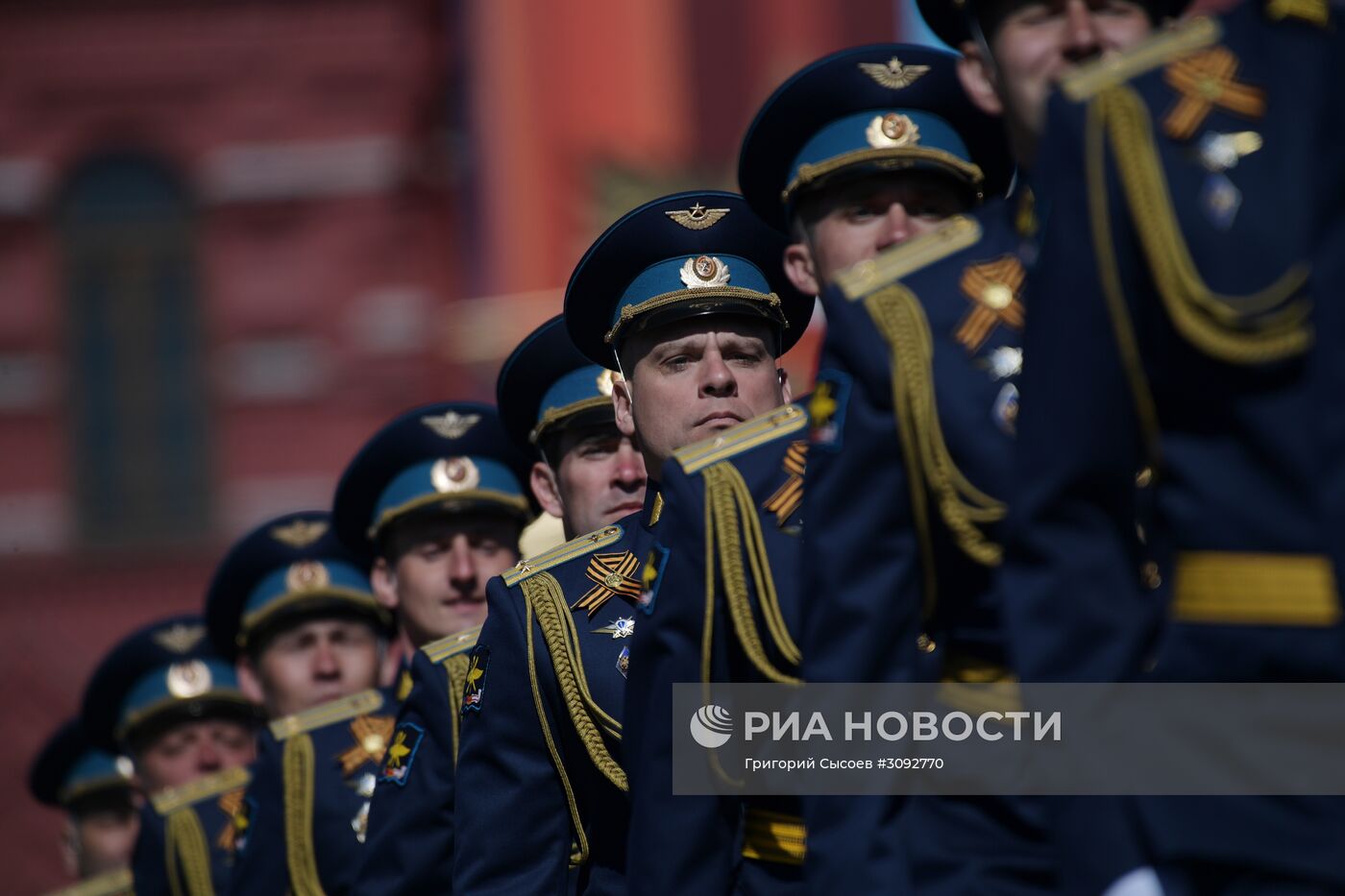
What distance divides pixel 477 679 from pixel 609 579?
329 millimetres

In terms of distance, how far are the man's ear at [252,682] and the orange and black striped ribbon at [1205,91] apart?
439 cm

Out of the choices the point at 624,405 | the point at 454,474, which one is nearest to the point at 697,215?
the point at 624,405

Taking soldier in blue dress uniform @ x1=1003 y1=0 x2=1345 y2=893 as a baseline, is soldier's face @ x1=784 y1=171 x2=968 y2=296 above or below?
above

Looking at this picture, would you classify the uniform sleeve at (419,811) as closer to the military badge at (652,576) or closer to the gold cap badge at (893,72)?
the military badge at (652,576)

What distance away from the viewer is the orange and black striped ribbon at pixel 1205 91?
100 inches

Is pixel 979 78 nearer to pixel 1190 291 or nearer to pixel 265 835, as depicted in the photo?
pixel 1190 291

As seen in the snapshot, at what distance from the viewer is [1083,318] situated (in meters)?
2.54

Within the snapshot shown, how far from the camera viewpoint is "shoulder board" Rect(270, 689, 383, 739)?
5562mm

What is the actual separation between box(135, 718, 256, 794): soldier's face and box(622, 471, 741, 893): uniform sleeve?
4318 mm

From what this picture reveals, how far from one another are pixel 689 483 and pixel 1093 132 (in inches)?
41.4

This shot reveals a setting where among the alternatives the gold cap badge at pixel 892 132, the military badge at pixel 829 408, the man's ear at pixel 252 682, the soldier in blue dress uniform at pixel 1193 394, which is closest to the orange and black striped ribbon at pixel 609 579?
the gold cap badge at pixel 892 132

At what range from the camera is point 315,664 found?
6.34 metres

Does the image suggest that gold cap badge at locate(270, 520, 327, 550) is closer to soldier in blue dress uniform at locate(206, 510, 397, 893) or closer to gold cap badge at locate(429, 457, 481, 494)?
soldier in blue dress uniform at locate(206, 510, 397, 893)

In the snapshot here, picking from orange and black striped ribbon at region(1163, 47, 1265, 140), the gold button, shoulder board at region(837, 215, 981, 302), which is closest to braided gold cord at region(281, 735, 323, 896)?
shoulder board at region(837, 215, 981, 302)
